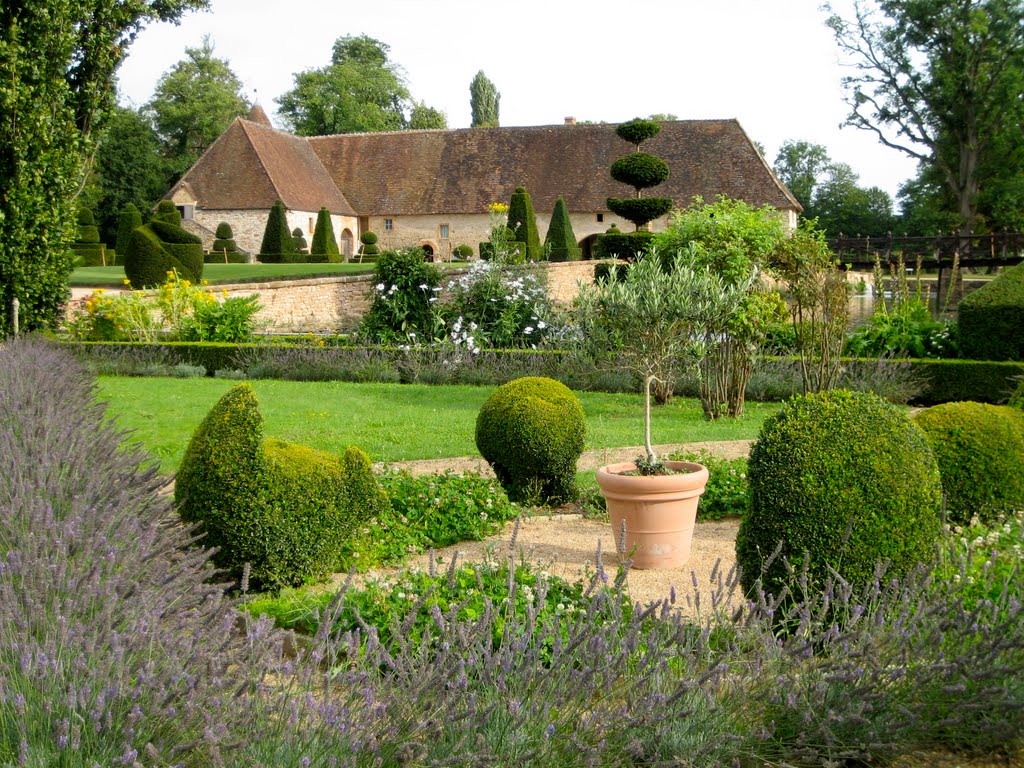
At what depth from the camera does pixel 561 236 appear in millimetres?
34406

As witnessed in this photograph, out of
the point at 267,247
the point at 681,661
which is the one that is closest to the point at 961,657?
the point at 681,661

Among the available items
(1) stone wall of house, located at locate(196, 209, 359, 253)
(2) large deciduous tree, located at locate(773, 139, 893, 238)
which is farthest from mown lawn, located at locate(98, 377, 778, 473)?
(2) large deciduous tree, located at locate(773, 139, 893, 238)

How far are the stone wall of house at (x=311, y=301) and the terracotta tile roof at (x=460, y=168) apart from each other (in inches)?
565

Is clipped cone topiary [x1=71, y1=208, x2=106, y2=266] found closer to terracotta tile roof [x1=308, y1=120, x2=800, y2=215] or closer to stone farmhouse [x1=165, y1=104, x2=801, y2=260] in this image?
stone farmhouse [x1=165, y1=104, x2=801, y2=260]

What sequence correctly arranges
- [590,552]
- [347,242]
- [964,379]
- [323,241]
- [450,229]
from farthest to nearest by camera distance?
[347,242] < [450,229] < [323,241] < [964,379] < [590,552]

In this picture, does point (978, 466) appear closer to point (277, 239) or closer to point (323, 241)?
point (277, 239)

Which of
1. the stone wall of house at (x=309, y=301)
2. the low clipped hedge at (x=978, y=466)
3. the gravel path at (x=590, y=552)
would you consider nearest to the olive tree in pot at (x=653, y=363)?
the gravel path at (x=590, y=552)

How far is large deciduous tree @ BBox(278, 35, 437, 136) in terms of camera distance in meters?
51.0

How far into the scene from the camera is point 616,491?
200 inches

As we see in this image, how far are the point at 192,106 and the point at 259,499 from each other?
157ft

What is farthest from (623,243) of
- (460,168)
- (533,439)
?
(460,168)

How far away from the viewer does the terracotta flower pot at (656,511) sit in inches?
197

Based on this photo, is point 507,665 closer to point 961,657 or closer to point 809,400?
point 961,657

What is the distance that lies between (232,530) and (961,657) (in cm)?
297
